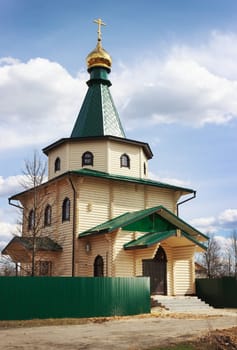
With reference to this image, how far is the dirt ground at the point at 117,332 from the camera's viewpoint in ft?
32.7

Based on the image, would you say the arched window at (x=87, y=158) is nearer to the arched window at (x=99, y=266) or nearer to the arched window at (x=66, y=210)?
the arched window at (x=66, y=210)

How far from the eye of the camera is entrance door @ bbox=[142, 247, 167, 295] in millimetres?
21156

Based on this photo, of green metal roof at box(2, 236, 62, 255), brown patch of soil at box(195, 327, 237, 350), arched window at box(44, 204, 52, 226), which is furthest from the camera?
arched window at box(44, 204, 52, 226)

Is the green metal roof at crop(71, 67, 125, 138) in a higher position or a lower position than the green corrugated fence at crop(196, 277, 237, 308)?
higher

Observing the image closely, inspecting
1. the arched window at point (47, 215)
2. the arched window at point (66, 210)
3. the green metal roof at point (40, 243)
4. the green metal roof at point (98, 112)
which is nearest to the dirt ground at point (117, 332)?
the green metal roof at point (40, 243)

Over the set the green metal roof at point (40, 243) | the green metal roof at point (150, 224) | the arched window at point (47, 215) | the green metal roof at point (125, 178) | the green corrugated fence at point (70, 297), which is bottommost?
the green corrugated fence at point (70, 297)

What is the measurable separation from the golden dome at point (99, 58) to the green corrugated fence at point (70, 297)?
1514 cm

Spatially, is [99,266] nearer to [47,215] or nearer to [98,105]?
[47,215]

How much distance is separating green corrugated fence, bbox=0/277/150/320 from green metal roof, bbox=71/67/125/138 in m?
10.6

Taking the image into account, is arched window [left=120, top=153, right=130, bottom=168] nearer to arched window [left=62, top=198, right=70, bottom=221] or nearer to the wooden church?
the wooden church

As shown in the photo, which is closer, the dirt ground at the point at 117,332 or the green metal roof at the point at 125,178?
the dirt ground at the point at 117,332

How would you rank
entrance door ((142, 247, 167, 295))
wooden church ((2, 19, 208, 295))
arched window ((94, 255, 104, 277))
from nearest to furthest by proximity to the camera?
wooden church ((2, 19, 208, 295)) < arched window ((94, 255, 104, 277)) < entrance door ((142, 247, 167, 295))

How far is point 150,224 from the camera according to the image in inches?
854

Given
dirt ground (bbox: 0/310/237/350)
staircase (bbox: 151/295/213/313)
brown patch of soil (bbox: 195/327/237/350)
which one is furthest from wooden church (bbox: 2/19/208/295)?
brown patch of soil (bbox: 195/327/237/350)
